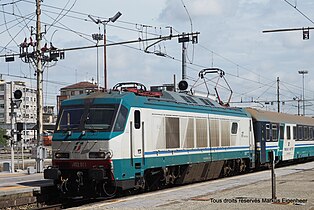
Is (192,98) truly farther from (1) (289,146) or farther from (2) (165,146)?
(1) (289,146)

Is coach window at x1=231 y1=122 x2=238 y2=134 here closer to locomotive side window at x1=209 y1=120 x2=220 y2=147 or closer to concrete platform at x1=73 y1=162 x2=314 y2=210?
locomotive side window at x1=209 y1=120 x2=220 y2=147

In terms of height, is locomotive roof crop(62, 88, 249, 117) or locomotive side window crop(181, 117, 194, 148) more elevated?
locomotive roof crop(62, 88, 249, 117)

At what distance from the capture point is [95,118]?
16.8m

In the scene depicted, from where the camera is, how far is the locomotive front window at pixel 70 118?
1702cm

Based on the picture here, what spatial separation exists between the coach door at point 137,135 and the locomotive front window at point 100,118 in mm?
803

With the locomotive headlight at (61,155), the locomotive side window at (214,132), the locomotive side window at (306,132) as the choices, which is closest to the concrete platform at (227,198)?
the locomotive headlight at (61,155)

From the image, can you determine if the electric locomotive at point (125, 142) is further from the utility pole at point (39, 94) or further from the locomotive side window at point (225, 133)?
the utility pole at point (39, 94)

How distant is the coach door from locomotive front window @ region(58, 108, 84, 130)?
1.69 metres

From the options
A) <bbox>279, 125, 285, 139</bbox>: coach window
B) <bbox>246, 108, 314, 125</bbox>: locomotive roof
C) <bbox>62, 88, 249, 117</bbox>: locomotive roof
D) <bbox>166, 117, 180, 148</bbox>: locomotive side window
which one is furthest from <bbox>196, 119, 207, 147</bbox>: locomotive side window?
<bbox>279, 125, 285, 139</bbox>: coach window

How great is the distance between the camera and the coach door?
1692cm

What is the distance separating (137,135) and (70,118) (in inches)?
86.1

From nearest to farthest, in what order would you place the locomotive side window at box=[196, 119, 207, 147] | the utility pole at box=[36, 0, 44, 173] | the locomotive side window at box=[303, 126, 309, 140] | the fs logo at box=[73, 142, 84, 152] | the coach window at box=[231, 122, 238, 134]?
the fs logo at box=[73, 142, 84, 152], the locomotive side window at box=[196, 119, 207, 147], the coach window at box=[231, 122, 238, 134], the utility pole at box=[36, 0, 44, 173], the locomotive side window at box=[303, 126, 309, 140]

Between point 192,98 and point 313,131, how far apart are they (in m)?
20.7

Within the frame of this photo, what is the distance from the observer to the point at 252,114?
28.9m
